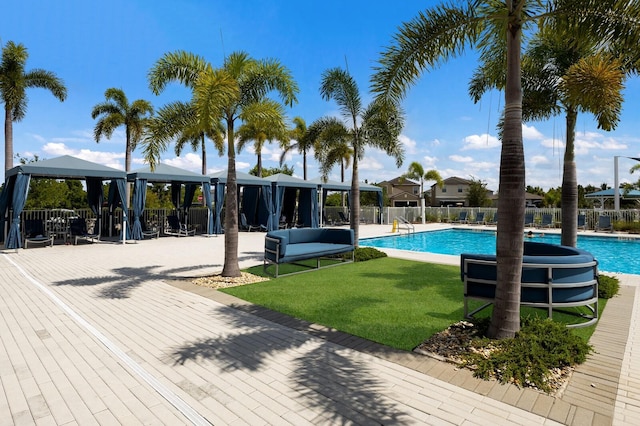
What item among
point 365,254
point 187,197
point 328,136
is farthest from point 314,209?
point 365,254

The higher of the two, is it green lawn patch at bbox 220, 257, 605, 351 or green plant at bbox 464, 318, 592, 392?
green plant at bbox 464, 318, 592, 392

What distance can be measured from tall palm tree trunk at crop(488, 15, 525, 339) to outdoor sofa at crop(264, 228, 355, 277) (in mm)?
4752

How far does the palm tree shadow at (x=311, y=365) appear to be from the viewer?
8.89 feet

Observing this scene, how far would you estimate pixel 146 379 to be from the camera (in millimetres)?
3242

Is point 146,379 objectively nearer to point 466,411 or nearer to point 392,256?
point 466,411

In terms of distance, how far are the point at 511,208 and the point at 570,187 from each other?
4.32 meters

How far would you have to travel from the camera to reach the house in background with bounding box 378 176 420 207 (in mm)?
57156

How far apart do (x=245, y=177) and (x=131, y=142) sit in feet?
36.1

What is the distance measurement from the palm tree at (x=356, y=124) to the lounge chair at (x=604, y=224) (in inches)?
616

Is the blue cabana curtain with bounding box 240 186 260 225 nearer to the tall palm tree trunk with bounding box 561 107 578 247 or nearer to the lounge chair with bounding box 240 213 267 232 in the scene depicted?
the lounge chair with bounding box 240 213 267 232

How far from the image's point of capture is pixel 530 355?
3.44 metres

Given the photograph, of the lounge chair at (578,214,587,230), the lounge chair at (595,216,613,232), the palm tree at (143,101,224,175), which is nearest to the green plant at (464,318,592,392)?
the palm tree at (143,101,224,175)

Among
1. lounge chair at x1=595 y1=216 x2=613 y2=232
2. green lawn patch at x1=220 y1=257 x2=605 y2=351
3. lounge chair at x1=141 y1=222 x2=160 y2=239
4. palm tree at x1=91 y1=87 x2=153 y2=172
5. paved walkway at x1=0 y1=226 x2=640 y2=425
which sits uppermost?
palm tree at x1=91 y1=87 x2=153 y2=172

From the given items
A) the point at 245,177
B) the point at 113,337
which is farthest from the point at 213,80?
the point at 245,177
